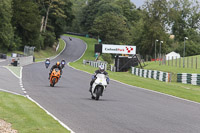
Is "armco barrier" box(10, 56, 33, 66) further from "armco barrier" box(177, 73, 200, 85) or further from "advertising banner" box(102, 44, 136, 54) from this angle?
"armco barrier" box(177, 73, 200, 85)

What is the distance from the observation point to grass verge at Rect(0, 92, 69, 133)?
872 centimetres

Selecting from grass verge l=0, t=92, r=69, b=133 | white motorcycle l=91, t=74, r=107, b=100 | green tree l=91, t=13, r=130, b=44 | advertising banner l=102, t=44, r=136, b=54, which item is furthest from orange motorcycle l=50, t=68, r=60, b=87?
green tree l=91, t=13, r=130, b=44

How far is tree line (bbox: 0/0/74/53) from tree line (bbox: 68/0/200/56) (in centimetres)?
1204

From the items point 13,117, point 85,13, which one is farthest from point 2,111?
point 85,13

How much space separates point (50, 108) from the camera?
514 inches

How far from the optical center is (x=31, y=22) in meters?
91.9

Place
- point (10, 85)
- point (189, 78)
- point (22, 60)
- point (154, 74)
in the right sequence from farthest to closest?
point (22, 60) → point (154, 74) → point (189, 78) → point (10, 85)

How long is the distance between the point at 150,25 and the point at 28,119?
82258mm

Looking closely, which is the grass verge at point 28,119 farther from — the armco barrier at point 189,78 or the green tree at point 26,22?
the green tree at point 26,22

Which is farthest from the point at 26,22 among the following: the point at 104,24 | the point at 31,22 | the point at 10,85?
the point at 10,85

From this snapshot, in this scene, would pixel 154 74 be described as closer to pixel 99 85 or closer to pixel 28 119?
pixel 99 85

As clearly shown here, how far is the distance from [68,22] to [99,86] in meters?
99.0

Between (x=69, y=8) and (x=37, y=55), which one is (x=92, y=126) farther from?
(x=69, y=8)

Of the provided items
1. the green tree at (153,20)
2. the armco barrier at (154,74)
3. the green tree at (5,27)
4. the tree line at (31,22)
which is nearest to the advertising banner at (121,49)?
the armco barrier at (154,74)
